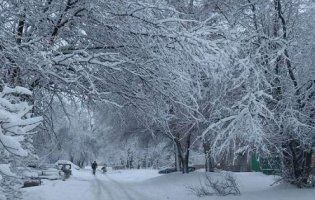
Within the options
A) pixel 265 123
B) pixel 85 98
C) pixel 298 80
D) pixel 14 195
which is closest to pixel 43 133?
pixel 85 98

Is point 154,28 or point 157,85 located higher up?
point 154,28

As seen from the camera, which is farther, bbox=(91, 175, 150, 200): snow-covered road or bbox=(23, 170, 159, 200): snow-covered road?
bbox=(91, 175, 150, 200): snow-covered road

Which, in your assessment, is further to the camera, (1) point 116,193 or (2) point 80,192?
(1) point 116,193

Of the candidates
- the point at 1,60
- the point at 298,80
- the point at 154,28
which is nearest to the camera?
the point at 1,60

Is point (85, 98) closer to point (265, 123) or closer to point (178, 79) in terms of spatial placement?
point (178, 79)

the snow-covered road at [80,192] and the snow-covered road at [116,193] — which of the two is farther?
the snow-covered road at [116,193]

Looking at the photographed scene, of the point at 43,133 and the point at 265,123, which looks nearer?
the point at 43,133

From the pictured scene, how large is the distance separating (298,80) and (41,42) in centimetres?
844

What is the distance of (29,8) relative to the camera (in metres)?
6.60

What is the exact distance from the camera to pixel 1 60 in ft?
20.1

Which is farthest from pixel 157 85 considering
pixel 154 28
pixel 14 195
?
pixel 14 195

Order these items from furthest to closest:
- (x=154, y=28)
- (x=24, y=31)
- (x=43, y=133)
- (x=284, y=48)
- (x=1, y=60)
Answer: (x=284, y=48)
(x=43, y=133)
(x=24, y=31)
(x=154, y=28)
(x=1, y=60)

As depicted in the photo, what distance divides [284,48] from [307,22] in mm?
1336

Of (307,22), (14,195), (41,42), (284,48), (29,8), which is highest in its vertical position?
(307,22)
